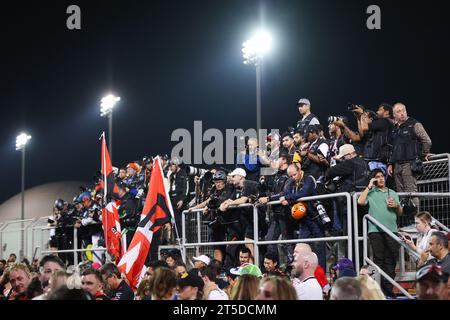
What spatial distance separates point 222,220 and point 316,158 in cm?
234

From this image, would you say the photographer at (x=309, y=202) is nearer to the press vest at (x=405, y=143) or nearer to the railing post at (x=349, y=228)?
the railing post at (x=349, y=228)

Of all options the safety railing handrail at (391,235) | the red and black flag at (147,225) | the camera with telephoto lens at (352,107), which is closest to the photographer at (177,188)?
the red and black flag at (147,225)

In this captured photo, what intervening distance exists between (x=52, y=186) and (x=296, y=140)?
41.7 metres

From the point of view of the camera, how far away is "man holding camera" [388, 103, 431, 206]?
11797mm

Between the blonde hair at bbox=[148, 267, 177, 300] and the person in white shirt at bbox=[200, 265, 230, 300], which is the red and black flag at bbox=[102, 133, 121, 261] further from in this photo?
the blonde hair at bbox=[148, 267, 177, 300]

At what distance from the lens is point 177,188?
16.2 m

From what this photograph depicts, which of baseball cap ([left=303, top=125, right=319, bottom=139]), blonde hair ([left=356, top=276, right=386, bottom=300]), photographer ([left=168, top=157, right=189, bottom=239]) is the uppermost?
baseball cap ([left=303, top=125, right=319, bottom=139])

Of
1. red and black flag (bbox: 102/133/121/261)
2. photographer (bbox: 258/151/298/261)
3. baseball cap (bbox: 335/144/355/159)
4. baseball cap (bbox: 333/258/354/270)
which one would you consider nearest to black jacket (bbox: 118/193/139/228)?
red and black flag (bbox: 102/133/121/261)

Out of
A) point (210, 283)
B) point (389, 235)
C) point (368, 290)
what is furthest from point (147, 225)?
point (368, 290)

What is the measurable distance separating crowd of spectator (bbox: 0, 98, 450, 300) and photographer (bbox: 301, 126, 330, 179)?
0.02 metres

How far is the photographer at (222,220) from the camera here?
1353cm

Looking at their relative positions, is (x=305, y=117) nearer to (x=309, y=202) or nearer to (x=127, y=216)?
(x=309, y=202)
